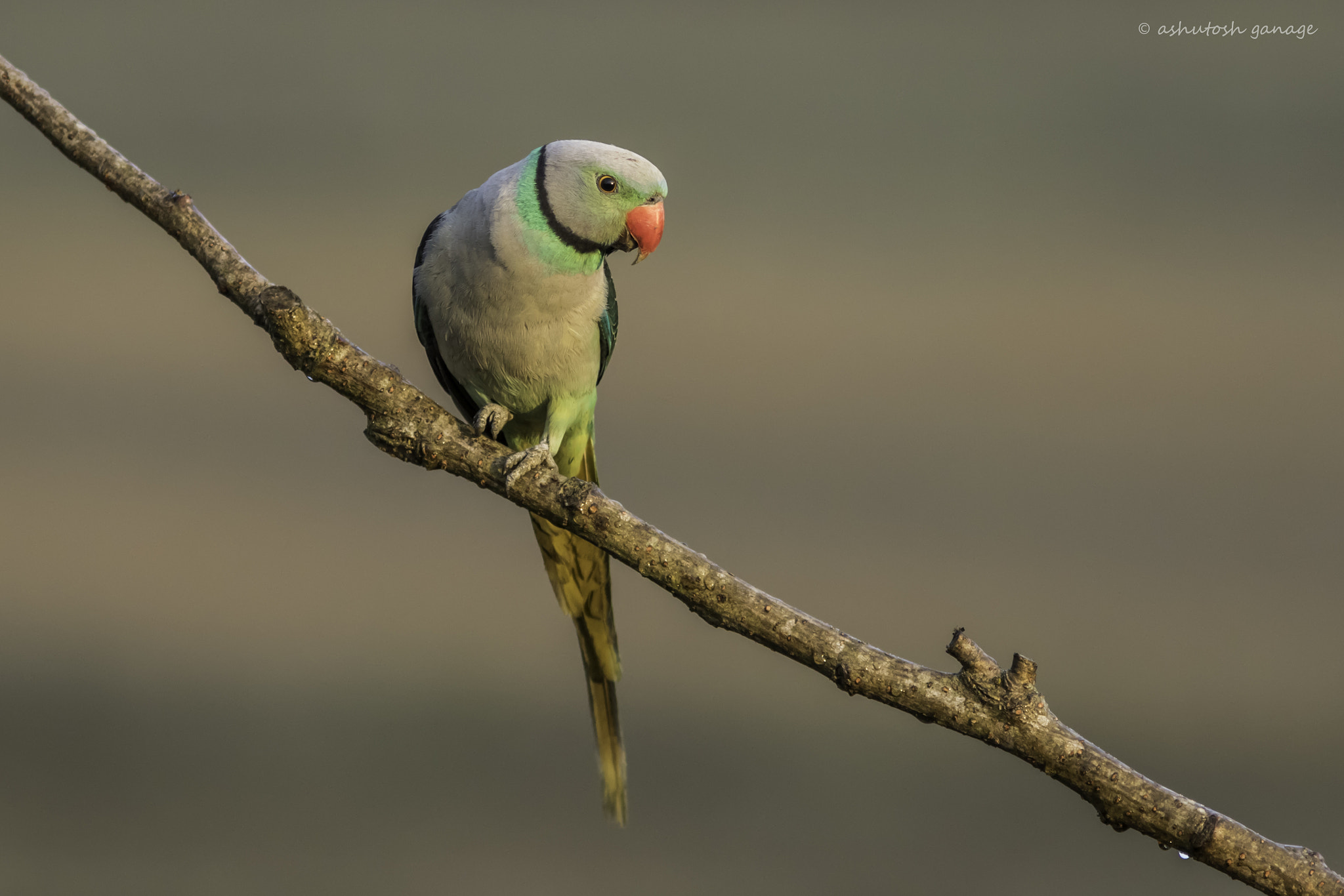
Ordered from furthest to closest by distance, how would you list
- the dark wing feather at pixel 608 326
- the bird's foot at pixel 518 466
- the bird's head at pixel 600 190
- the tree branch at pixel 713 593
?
the dark wing feather at pixel 608 326, the bird's head at pixel 600 190, the bird's foot at pixel 518 466, the tree branch at pixel 713 593

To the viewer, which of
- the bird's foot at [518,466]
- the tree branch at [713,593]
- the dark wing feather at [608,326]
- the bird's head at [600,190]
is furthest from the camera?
the dark wing feather at [608,326]

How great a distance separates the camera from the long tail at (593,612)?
1734 mm

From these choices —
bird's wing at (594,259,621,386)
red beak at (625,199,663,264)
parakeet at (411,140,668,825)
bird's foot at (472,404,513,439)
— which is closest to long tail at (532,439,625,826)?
parakeet at (411,140,668,825)

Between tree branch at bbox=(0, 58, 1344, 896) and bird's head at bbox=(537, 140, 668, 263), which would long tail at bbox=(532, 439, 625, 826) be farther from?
bird's head at bbox=(537, 140, 668, 263)

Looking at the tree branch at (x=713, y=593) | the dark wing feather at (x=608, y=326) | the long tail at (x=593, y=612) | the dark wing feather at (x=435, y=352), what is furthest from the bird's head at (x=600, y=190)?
the long tail at (x=593, y=612)

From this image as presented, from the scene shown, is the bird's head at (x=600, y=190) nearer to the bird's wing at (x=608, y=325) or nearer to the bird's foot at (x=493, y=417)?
the bird's wing at (x=608, y=325)

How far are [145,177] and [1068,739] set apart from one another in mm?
1382

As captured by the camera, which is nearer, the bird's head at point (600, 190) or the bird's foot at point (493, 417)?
the bird's head at point (600, 190)

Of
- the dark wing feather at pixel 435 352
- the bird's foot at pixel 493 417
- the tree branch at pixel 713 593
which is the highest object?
the dark wing feather at pixel 435 352

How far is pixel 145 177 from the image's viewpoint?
1255mm

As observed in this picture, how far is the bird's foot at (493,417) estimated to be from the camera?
1723 mm

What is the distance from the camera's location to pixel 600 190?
1.47m

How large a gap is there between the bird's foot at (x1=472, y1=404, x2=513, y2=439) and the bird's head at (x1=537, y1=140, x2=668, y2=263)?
39cm

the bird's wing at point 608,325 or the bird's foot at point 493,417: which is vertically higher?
the bird's wing at point 608,325
